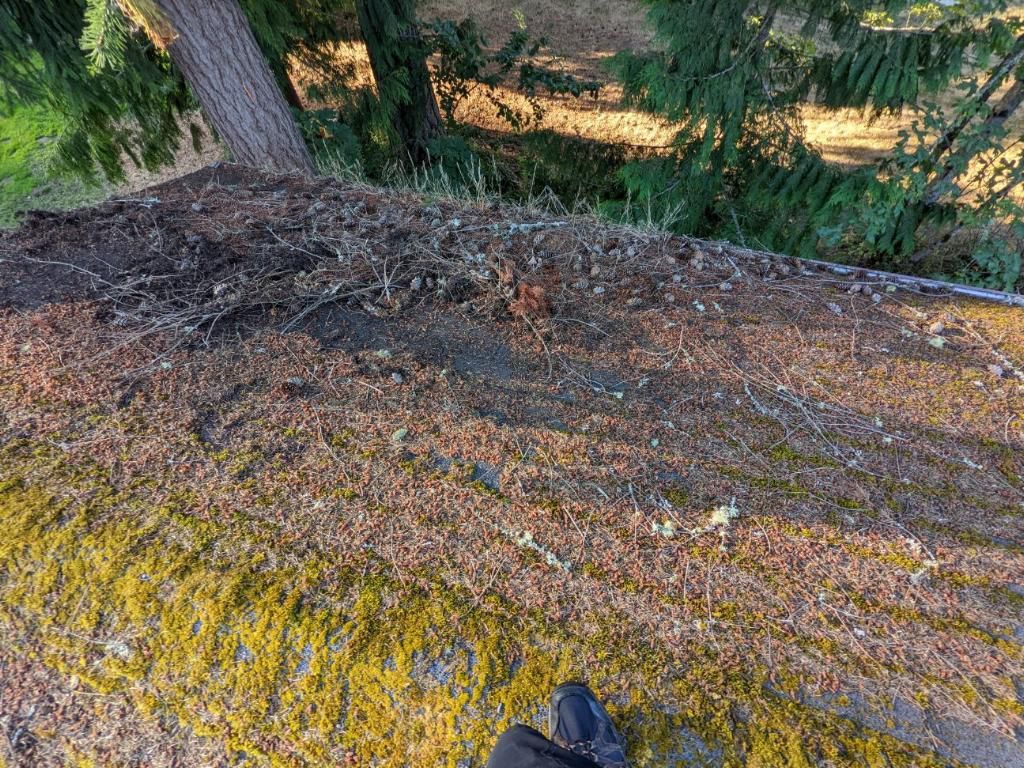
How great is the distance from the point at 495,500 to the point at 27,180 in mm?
10754

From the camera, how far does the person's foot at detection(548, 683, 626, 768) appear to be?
1.28m

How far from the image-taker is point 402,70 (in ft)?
19.7

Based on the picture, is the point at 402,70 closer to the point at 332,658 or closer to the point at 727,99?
the point at 727,99

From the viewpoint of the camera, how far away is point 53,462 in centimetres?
187

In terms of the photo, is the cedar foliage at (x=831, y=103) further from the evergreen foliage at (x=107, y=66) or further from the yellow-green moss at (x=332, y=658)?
the yellow-green moss at (x=332, y=658)

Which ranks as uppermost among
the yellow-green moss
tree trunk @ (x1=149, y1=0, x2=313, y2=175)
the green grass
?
tree trunk @ (x1=149, y1=0, x2=313, y2=175)

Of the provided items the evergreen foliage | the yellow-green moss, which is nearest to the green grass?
the evergreen foliage

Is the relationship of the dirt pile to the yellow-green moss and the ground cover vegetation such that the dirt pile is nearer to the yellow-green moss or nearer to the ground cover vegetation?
the yellow-green moss

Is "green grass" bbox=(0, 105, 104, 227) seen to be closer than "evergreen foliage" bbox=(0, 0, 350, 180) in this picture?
No

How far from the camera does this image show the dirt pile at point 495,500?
4.42ft

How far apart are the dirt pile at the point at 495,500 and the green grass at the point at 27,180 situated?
6451mm

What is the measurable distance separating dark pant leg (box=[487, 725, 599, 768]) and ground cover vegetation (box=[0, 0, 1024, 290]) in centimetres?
381

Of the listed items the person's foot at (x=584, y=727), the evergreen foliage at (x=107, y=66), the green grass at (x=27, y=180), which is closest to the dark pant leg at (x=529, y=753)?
the person's foot at (x=584, y=727)

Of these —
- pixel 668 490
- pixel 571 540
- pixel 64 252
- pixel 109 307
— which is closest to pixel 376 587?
pixel 571 540
